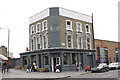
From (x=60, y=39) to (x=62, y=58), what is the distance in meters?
3.27

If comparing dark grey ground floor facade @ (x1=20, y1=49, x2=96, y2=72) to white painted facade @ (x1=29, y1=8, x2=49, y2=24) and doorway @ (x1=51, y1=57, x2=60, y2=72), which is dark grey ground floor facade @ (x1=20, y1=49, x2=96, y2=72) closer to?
doorway @ (x1=51, y1=57, x2=60, y2=72)

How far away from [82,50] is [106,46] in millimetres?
14725

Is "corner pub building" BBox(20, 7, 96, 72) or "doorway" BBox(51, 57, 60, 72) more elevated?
"corner pub building" BBox(20, 7, 96, 72)

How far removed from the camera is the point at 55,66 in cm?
3112

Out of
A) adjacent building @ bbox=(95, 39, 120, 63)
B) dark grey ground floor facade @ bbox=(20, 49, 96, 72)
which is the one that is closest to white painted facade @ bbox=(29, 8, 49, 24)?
dark grey ground floor facade @ bbox=(20, 49, 96, 72)

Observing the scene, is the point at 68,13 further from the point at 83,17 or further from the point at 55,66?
the point at 55,66

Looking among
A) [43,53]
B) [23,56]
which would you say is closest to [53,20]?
[43,53]

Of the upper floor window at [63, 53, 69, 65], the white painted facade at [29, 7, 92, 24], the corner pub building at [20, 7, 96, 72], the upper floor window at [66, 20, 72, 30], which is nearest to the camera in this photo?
the corner pub building at [20, 7, 96, 72]

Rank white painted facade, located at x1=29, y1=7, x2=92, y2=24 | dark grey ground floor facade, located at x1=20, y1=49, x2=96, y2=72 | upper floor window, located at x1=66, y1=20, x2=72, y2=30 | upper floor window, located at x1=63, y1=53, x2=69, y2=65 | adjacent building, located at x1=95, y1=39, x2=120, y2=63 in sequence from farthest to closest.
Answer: adjacent building, located at x1=95, y1=39, x2=120, y2=63, upper floor window, located at x1=66, y1=20, x2=72, y2=30, white painted facade, located at x1=29, y1=7, x2=92, y2=24, upper floor window, located at x1=63, y1=53, x2=69, y2=65, dark grey ground floor facade, located at x1=20, y1=49, x2=96, y2=72

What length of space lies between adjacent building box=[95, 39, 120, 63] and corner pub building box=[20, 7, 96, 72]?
687 cm

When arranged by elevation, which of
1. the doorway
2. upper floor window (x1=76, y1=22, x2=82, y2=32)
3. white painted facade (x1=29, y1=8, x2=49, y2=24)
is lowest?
the doorway

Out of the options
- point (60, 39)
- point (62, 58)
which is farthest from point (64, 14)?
point (62, 58)

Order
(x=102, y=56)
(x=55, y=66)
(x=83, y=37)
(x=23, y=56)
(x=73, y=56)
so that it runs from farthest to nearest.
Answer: (x=102, y=56)
(x=23, y=56)
(x=83, y=37)
(x=73, y=56)
(x=55, y=66)

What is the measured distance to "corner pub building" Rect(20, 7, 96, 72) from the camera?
31.5m
